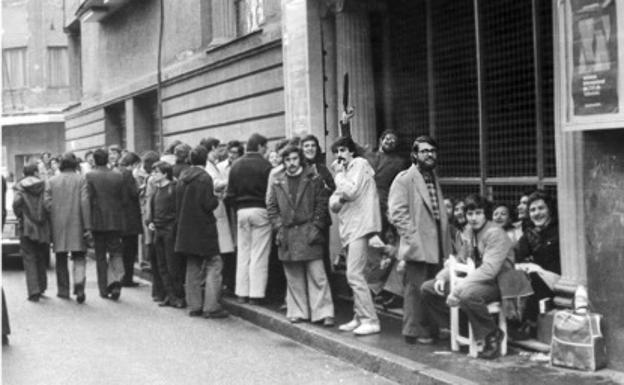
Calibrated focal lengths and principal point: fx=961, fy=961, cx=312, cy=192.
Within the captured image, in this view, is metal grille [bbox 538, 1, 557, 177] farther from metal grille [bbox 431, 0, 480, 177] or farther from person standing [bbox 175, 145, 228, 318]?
person standing [bbox 175, 145, 228, 318]

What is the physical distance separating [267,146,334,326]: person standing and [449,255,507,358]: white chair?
1.88 meters

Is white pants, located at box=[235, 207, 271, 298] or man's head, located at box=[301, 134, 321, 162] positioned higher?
man's head, located at box=[301, 134, 321, 162]

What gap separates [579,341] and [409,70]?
16.9 feet

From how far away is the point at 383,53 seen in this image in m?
12.3

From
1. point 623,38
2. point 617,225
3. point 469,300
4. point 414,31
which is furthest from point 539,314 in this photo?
point 414,31

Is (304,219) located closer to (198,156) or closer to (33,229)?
(198,156)

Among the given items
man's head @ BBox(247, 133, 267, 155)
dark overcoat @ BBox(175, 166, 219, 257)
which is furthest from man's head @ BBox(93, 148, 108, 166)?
man's head @ BBox(247, 133, 267, 155)

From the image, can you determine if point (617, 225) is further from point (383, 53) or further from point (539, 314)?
point (383, 53)

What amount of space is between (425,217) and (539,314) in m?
1.34

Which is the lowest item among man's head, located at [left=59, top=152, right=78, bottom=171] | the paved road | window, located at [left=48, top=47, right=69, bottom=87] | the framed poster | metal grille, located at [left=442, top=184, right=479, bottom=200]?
the paved road

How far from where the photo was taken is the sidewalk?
7.26 m

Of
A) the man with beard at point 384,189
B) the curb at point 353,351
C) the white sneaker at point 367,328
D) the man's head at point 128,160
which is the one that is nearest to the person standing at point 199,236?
the curb at point 353,351

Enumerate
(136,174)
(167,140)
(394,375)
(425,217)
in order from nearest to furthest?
(394,375) < (425,217) < (136,174) < (167,140)

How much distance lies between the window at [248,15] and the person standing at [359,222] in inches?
279
